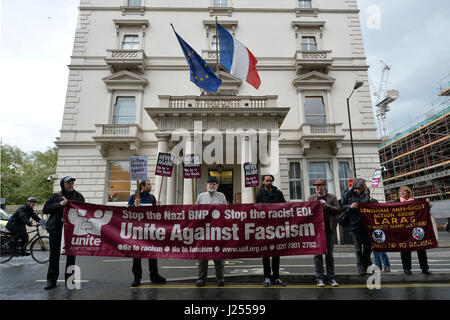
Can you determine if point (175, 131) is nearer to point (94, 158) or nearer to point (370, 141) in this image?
point (94, 158)

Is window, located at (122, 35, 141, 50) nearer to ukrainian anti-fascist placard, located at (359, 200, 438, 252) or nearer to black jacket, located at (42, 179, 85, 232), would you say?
black jacket, located at (42, 179, 85, 232)

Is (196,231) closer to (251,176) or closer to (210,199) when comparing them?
(210,199)

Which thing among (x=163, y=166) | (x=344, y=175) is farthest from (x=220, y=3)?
(x=163, y=166)

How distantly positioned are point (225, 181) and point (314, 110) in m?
8.13

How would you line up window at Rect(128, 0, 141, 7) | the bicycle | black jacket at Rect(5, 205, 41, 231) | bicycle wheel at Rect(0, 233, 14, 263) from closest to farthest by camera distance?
the bicycle
bicycle wheel at Rect(0, 233, 14, 263)
black jacket at Rect(5, 205, 41, 231)
window at Rect(128, 0, 141, 7)

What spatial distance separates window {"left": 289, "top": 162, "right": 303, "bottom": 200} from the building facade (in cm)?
9

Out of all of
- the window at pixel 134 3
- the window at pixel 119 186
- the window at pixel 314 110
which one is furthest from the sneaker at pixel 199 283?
the window at pixel 134 3

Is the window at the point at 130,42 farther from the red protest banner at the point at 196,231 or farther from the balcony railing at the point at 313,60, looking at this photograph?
the red protest banner at the point at 196,231

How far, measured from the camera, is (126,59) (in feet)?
57.4

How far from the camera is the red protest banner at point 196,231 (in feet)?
15.9

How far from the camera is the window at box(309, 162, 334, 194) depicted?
16969 mm

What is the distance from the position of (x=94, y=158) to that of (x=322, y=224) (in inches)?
627

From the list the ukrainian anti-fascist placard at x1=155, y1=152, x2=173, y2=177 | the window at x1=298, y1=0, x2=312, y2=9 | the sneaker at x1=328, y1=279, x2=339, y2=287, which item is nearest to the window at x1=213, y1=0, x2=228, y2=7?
the window at x1=298, y1=0, x2=312, y2=9
